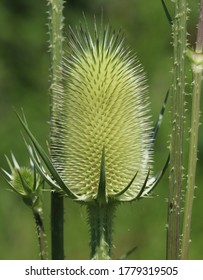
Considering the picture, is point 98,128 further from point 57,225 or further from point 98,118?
point 57,225

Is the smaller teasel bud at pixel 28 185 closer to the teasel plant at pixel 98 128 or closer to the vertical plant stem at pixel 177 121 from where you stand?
the teasel plant at pixel 98 128

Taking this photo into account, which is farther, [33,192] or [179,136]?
[33,192]

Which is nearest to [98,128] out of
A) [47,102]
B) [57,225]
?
[57,225]

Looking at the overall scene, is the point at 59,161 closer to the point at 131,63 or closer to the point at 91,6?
the point at 131,63

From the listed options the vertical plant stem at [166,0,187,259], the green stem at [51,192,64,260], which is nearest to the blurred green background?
the green stem at [51,192,64,260]

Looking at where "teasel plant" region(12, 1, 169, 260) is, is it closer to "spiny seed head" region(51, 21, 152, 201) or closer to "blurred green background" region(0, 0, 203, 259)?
"spiny seed head" region(51, 21, 152, 201)
